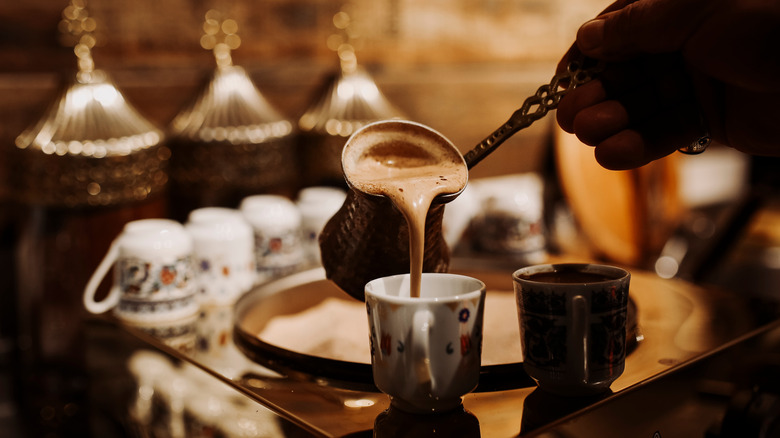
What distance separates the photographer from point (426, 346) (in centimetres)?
67

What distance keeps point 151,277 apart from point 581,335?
0.67m

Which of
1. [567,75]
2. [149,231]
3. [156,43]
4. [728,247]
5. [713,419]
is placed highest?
[156,43]

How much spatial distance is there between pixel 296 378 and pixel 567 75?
0.44m

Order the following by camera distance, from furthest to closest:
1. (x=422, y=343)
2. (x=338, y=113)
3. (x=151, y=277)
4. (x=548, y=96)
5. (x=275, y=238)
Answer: (x=338, y=113)
(x=275, y=238)
(x=151, y=277)
(x=548, y=96)
(x=422, y=343)

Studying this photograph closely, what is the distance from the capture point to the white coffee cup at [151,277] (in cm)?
111

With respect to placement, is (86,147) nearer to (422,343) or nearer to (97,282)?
(97,282)

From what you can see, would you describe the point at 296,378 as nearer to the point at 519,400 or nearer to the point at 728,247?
the point at 519,400

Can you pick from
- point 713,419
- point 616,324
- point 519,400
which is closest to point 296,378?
point 519,400

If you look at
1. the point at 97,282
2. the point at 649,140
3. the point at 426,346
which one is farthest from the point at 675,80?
the point at 97,282

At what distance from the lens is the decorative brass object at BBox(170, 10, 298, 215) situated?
4.68 ft

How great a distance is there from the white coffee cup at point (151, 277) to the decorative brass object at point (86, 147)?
14 cm

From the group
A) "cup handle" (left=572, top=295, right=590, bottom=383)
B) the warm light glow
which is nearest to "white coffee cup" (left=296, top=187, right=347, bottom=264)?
the warm light glow

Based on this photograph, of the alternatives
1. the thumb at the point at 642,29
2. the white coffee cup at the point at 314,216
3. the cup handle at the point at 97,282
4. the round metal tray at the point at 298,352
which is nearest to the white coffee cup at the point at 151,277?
the cup handle at the point at 97,282

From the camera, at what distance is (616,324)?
73cm
